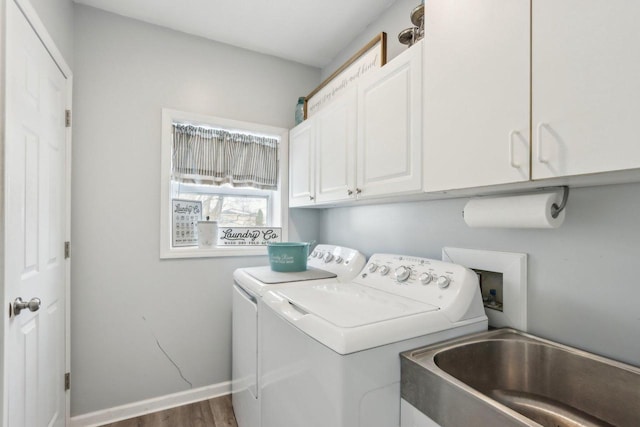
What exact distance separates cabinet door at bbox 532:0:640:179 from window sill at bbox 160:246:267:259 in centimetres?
190

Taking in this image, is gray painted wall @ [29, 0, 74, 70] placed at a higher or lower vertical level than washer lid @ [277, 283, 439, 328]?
higher

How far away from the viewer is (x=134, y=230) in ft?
6.50

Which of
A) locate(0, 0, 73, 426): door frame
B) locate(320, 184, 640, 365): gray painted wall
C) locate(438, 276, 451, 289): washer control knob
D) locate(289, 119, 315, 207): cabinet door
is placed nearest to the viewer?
locate(320, 184, 640, 365): gray painted wall

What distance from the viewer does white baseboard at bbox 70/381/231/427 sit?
1.86 metres

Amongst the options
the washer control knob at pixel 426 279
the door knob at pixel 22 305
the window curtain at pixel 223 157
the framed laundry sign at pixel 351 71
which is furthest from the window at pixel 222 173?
the washer control knob at pixel 426 279

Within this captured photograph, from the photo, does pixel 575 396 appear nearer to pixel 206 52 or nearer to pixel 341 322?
pixel 341 322

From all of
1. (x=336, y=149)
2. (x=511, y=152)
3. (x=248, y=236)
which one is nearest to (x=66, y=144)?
(x=248, y=236)

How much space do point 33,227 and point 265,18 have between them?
5.64 ft

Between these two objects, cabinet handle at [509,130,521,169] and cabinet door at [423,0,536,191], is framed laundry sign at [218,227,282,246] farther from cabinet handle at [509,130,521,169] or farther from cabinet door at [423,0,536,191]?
cabinet handle at [509,130,521,169]

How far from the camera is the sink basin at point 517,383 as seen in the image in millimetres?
786

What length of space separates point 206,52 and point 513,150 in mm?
2152

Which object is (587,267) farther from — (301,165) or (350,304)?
(301,165)

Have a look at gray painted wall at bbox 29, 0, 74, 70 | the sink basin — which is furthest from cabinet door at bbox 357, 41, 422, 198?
gray painted wall at bbox 29, 0, 74, 70

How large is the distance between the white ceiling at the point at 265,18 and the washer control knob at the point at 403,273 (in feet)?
5.23
